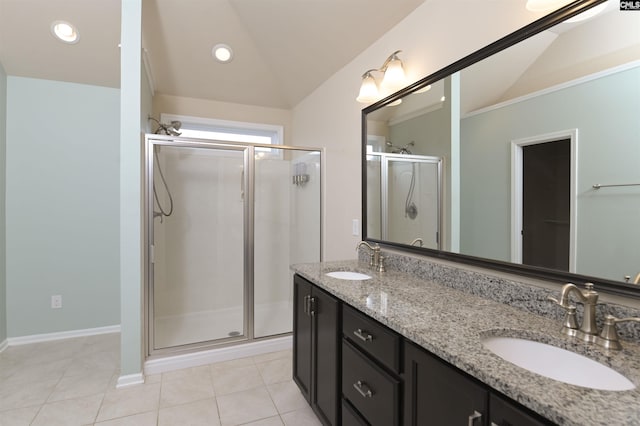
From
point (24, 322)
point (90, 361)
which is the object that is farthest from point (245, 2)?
point (24, 322)

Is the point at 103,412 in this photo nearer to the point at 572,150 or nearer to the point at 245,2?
the point at 572,150

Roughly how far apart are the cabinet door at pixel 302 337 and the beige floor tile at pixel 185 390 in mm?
630

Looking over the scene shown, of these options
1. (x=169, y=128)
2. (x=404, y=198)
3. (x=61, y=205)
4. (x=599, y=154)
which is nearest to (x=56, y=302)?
(x=61, y=205)

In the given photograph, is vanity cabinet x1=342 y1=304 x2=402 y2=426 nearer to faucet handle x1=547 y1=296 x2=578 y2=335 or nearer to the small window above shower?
faucet handle x1=547 y1=296 x2=578 y2=335

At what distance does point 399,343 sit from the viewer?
41.6 inches

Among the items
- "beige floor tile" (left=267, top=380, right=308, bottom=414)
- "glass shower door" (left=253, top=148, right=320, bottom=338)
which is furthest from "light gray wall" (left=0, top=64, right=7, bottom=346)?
"beige floor tile" (left=267, top=380, right=308, bottom=414)

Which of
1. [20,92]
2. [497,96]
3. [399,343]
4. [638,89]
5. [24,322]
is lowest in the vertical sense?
[24,322]

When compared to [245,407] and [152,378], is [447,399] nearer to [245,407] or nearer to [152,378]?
[245,407]

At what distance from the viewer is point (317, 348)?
1.65m

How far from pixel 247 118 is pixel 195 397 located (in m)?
2.70

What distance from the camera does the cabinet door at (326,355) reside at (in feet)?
4.77

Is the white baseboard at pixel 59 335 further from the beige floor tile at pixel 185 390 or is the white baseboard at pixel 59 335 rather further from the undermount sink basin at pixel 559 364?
the undermount sink basin at pixel 559 364

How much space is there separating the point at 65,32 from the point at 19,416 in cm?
270

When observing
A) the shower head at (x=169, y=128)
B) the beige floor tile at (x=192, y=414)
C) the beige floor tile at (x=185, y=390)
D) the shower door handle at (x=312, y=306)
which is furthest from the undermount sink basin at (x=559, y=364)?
the shower head at (x=169, y=128)
